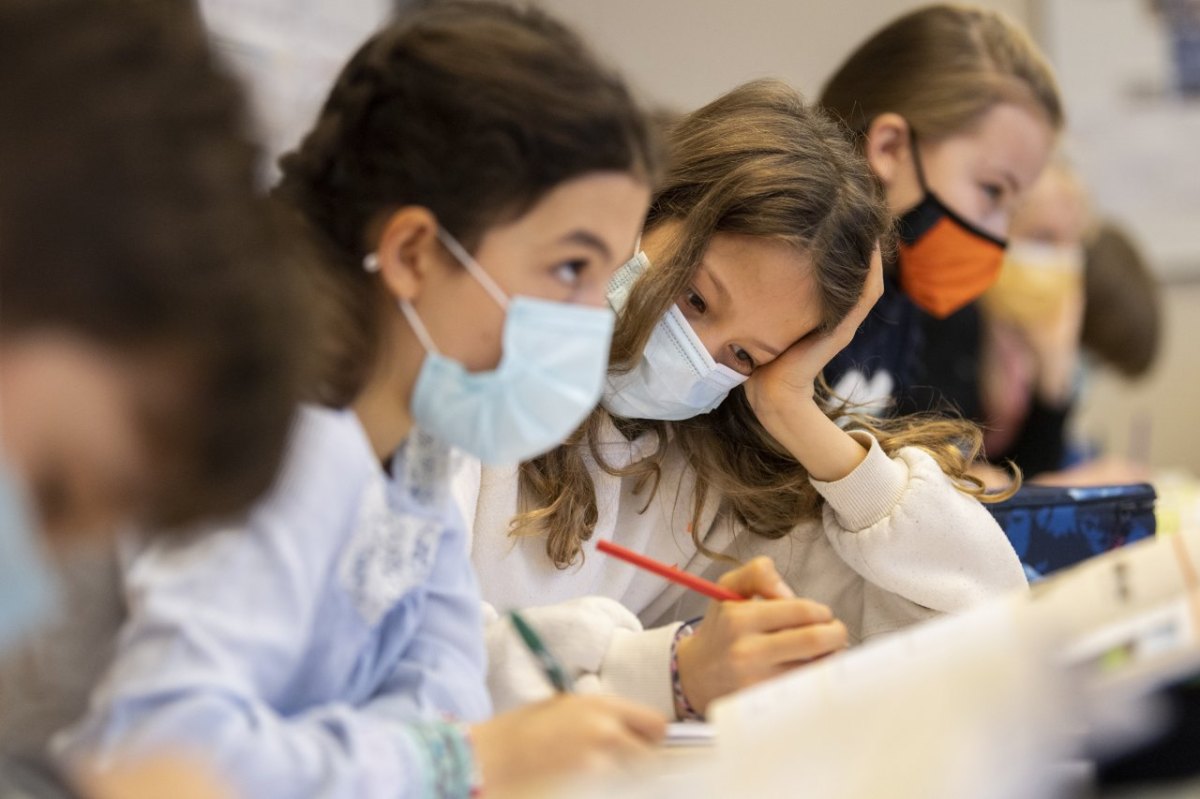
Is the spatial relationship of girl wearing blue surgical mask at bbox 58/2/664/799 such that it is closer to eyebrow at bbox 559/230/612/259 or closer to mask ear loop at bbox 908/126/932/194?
eyebrow at bbox 559/230/612/259

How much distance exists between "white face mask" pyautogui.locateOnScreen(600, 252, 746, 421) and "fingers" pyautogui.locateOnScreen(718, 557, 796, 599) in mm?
236

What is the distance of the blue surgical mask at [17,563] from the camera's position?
572mm

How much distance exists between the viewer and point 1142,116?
11.4 feet

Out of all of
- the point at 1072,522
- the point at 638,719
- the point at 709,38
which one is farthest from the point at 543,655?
the point at 709,38

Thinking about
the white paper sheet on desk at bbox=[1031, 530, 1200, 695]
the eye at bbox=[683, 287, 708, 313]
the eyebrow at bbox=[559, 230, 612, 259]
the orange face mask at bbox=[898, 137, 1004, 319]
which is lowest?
the orange face mask at bbox=[898, 137, 1004, 319]

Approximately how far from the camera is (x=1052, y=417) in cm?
281

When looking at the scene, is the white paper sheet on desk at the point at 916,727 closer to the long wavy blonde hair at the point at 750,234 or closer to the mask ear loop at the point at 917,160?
the long wavy blonde hair at the point at 750,234

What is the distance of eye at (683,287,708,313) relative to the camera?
122 cm

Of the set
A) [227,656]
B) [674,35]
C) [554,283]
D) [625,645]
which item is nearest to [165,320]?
[227,656]

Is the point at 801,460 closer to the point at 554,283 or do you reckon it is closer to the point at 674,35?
the point at 554,283

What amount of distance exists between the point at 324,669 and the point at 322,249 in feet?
0.92

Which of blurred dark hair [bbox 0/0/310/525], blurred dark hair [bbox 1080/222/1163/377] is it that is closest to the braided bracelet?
blurred dark hair [bbox 0/0/310/525]

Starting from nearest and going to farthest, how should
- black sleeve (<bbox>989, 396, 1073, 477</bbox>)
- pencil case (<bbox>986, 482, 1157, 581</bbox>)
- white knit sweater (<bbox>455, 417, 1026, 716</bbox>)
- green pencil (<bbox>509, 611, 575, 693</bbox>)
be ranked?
green pencil (<bbox>509, 611, 575, 693</bbox>)
white knit sweater (<bbox>455, 417, 1026, 716</bbox>)
pencil case (<bbox>986, 482, 1157, 581</bbox>)
black sleeve (<bbox>989, 396, 1073, 477</bbox>)

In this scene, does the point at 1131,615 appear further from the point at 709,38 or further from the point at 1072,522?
the point at 709,38
